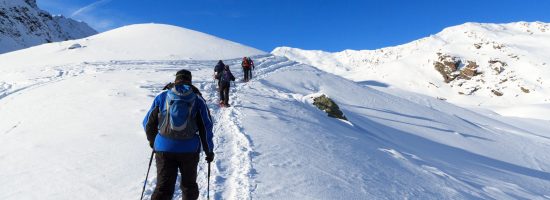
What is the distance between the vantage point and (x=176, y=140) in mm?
4648

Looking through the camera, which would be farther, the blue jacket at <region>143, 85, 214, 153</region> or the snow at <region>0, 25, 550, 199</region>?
the snow at <region>0, 25, 550, 199</region>

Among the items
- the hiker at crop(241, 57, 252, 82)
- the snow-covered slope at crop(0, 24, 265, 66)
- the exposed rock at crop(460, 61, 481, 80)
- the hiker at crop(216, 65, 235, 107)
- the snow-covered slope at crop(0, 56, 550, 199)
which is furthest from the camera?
the exposed rock at crop(460, 61, 481, 80)

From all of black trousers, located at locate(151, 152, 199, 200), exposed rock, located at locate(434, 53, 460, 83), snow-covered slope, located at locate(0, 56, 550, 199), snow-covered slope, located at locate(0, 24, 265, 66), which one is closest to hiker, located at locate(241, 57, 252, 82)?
snow-covered slope, located at locate(0, 56, 550, 199)

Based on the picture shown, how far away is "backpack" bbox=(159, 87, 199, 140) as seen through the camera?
4.61 m

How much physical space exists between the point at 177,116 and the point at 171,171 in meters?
0.63

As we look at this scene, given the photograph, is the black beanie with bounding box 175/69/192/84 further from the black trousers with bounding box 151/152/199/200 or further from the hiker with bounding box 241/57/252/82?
the hiker with bounding box 241/57/252/82

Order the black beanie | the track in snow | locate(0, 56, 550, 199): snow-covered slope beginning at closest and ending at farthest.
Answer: the black beanie < the track in snow < locate(0, 56, 550, 199): snow-covered slope

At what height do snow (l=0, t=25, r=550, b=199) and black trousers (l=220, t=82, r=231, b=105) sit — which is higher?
black trousers (l=220, t=82, r=231, b=105)

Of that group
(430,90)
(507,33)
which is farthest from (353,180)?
(507,33)

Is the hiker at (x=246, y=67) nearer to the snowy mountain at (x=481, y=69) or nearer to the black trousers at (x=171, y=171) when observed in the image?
the black trousers at (x=171, y=171)

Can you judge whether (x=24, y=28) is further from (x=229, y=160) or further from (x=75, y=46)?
(x=229, y=160)

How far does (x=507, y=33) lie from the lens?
13450cm

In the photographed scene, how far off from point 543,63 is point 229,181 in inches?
4443

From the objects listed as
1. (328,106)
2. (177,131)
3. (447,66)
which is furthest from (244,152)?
(447,66)
